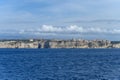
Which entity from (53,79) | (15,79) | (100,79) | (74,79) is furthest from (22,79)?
(100,79)

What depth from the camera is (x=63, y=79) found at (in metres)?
58.7

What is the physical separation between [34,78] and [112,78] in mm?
13871

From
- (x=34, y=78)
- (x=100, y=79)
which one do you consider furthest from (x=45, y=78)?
(x=100, y=79)

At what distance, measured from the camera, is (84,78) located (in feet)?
193

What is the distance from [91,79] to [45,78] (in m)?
8.54

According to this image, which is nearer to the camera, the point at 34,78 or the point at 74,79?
the point at 74,79

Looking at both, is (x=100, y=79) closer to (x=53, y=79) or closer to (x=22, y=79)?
(x=53, y=79)

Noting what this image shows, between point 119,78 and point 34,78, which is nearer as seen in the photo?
point 119,78

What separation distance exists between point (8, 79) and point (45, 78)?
21.5 ft

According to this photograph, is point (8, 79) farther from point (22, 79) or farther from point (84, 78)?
point (84, 78)

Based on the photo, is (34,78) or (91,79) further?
(34,78)

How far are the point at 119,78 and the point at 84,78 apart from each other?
233 inches

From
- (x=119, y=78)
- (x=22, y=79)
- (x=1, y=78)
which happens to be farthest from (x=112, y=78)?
A: (x=1, y=78)

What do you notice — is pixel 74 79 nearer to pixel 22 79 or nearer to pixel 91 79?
pixel 91 79
